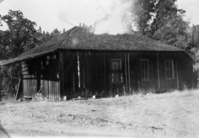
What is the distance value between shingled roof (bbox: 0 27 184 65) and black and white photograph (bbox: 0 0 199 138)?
60mm

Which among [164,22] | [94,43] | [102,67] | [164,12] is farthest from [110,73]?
[164,12]

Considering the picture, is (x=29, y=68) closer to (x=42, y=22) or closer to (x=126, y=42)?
(x=42, y=22)

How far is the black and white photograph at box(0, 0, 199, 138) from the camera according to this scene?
693cm

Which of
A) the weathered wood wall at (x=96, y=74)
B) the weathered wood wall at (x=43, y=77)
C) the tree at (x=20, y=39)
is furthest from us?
the tree at (x=20, y=39)

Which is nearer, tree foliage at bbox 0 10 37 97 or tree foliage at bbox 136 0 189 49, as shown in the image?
tree foliage at bbox 136 0 189 49

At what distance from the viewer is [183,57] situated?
733 inches

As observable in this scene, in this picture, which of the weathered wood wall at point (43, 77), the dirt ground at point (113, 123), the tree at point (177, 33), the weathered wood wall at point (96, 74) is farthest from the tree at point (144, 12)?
the dirt ground at point (113, 123)

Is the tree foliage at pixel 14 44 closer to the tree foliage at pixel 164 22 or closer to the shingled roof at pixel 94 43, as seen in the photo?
the shingled roof at pixel 94 43

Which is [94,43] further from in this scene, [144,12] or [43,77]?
[144,12]

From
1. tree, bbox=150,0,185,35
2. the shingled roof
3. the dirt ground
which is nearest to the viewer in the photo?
the dirt ground

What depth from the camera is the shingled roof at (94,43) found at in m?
14.3

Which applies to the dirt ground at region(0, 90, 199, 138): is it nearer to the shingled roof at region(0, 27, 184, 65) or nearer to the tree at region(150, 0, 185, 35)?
the shingled roof at region(0, 27, 184, 65)

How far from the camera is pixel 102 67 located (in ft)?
48.8

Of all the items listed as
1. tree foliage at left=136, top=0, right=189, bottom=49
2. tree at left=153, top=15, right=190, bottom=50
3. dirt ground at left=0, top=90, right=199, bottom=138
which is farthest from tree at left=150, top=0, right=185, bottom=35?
dirt ground at left=0, top=90, right=199, bottom=138
